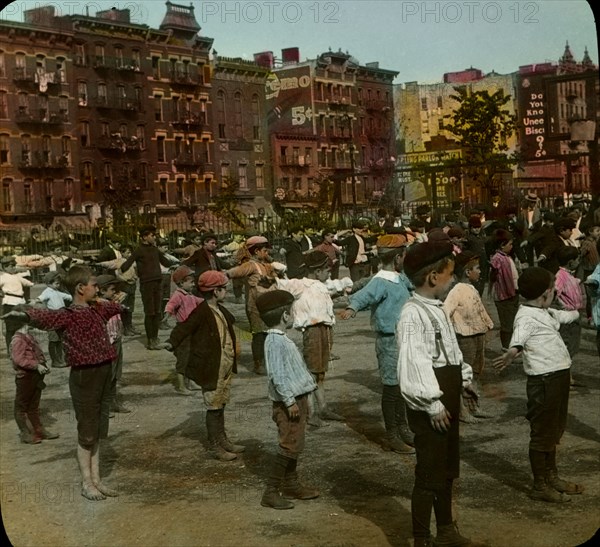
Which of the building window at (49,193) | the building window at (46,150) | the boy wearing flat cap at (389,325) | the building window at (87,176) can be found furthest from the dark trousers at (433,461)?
the building window at (87,176)

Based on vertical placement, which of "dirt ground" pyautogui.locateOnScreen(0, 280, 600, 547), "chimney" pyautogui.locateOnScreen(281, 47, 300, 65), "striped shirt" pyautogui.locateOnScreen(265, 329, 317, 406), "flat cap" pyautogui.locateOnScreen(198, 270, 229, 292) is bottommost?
"dirt ground" pyautogui.locateOnScreen(0, 280, 600, 547)

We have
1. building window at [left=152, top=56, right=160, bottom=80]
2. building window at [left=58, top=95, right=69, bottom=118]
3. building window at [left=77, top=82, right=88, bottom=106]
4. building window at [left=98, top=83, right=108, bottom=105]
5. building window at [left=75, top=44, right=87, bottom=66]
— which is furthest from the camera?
building window at [left=98, top=83, right=108, bottom=105]

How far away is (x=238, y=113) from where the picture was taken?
524 inches

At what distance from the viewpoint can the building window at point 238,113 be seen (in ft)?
40.3

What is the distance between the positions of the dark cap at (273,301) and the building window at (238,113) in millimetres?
6604

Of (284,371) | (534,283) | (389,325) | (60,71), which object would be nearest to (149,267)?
(389,325)

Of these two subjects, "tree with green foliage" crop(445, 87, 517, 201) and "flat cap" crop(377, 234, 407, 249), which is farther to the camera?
"tree with green foliage" crop(445, 87, 517, 201)

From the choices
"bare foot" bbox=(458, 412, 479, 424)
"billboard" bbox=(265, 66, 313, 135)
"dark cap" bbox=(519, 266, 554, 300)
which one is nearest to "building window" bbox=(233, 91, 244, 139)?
"billboard" bbox=(265, 66, 313, 135)

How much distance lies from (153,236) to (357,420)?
457 cm

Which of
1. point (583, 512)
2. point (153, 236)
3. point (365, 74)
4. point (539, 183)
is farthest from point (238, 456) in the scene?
point (539, 183)

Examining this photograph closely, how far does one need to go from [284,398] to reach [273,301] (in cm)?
64

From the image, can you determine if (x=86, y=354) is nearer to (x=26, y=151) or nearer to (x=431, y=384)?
(x=431, y=384)

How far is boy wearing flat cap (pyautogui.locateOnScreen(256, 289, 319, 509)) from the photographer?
18.6 feet

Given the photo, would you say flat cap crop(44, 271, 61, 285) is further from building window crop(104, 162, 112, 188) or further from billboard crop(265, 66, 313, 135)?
building window crop(104, 162, 112, 188)
